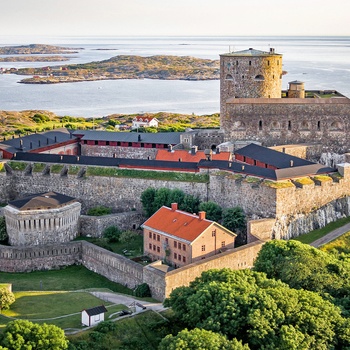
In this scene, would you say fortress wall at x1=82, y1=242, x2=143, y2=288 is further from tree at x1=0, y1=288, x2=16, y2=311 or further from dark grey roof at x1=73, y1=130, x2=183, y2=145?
dark grey roof at x1=73, y1=130, x2=183, y2=145

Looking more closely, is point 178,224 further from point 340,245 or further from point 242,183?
point 340,245

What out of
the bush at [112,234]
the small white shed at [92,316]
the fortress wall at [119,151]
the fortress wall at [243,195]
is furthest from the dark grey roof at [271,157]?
the small white shed at [92,316]

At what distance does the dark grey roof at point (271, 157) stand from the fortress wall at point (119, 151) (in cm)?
953

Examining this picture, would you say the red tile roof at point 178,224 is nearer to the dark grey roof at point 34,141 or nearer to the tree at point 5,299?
the tree at point 5,299

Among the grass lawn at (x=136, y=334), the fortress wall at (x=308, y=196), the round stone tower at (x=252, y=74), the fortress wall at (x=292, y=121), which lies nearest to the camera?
the grass lawn at (x=136, y=334)

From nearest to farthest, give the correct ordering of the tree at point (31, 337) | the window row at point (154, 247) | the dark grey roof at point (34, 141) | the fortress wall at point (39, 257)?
the tree at point (31, 337), the window row at point (154, 247), the fortress wall at point (39, 257), the dark grey roof at point (34, 141)

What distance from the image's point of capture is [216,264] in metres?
30.8

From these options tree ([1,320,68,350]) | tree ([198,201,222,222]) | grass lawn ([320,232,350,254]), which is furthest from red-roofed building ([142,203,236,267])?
tree ([1,320,68,350])

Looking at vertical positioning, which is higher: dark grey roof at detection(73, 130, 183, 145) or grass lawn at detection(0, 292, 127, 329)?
dark grey roof at detection(73, 130, 183, 145)

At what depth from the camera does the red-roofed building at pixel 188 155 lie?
42.3 metres

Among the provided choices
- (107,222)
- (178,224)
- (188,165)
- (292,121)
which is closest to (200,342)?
(178,224)

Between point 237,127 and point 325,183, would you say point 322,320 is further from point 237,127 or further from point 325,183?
point 237,127

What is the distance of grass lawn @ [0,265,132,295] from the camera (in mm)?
32250

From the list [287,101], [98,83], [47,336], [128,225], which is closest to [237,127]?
[287,101]
